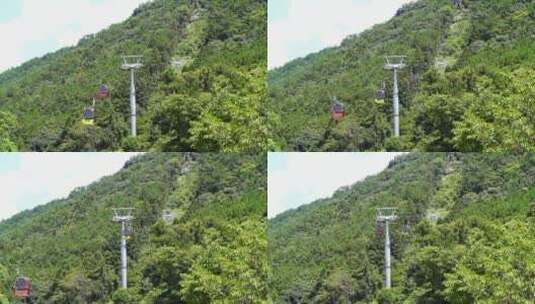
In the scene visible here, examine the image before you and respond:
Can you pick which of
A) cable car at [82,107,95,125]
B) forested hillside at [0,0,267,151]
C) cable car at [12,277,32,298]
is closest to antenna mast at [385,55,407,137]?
forested hillside at [0,0,267,151]

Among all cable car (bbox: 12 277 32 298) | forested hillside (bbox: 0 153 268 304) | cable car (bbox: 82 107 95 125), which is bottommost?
cable car (bbox: 12 277 32 298)

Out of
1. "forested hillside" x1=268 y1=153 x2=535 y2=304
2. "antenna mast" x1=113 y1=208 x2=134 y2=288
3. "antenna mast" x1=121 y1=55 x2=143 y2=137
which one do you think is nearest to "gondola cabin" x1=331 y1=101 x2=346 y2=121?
"forested hillside" x1=268 y1=153 x2=535 y2=304

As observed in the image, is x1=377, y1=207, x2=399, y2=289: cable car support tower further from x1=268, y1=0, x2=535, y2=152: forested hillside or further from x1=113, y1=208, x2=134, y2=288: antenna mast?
x1=113, y1=208, x2=134, y2=288: antenna mast

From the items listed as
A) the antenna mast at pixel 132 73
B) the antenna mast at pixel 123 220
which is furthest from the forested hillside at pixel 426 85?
the antenna mast at pixel 123 220

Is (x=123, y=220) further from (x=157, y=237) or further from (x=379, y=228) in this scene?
(x=379, y=228)

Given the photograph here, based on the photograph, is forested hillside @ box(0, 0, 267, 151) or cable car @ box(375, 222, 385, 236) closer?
forested hillside @ box(0, 0, 267, 151)

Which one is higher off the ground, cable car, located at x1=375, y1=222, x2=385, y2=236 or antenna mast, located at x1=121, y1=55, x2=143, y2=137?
antenna mast, located at x1=121, y1=55, x2=143, y2=137
